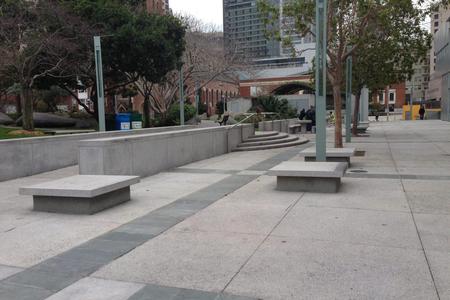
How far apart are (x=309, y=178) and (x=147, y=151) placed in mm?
4468

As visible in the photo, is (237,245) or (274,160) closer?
(237,245)

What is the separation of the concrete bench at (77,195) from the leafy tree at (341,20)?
8.62 metres

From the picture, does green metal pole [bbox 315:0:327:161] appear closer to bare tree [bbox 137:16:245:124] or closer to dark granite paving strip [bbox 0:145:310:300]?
dark granite paving strip [bbox 0:145:310:300]

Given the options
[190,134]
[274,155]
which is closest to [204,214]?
[190,134]

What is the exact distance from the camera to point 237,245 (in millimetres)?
5297

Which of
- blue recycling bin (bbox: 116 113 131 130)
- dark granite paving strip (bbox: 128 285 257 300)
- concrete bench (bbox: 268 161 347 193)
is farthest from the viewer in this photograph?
blue recycling bin (bbox: 116 113 131 130)

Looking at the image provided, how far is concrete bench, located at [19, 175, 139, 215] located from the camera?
22.6 feet

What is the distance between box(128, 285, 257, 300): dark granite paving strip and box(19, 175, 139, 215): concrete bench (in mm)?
3068

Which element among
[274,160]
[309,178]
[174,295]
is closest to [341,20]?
[274,160]

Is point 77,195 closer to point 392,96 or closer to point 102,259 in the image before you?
point 102,259

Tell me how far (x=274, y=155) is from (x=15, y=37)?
11.8 m

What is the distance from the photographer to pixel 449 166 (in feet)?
37.2

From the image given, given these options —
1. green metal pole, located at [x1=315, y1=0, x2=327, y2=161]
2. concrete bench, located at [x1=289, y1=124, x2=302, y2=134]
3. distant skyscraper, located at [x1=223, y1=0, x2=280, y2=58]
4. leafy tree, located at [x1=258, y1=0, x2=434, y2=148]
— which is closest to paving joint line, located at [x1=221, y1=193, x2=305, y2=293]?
green metal pole, located at [x1=315, y1=0, x2=327, y2=161]

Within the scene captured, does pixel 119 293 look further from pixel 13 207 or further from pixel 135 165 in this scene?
pixel 135 165
